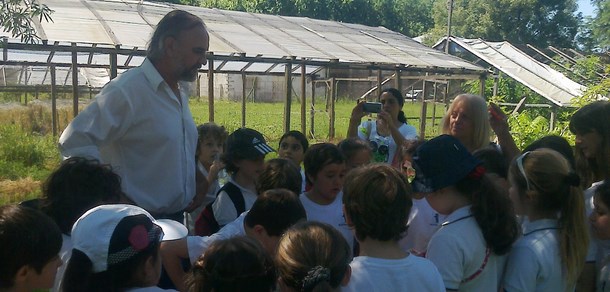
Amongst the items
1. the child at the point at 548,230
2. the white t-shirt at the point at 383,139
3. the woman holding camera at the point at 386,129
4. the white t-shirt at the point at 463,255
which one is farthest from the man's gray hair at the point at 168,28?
the white t-shirt at the point at 383,139

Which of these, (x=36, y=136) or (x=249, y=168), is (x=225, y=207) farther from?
(x=36, y=136)

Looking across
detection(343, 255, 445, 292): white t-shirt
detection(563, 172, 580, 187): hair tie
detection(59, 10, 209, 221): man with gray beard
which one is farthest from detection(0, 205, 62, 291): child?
detection(563, 172, 580, 187): hair tie

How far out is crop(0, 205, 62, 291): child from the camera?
207 cm

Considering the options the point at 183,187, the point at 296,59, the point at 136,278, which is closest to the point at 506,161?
the point at 183,187

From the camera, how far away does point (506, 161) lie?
370cm

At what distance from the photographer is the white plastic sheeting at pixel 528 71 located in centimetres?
1730

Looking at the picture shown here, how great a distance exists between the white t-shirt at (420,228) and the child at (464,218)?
0.59m

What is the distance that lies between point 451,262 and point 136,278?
4.01 feet

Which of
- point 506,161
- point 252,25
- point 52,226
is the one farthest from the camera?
point 252,25

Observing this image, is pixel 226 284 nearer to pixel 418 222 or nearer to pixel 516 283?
pixel 516 283

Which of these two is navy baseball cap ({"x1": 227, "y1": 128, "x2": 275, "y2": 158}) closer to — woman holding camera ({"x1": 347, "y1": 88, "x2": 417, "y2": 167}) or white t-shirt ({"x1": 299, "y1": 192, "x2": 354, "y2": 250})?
white t-shirt ({"x1": 299, "y1": 192, "x2": 354, "y2": 250})

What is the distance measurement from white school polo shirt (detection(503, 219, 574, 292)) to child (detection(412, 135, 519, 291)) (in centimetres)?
6

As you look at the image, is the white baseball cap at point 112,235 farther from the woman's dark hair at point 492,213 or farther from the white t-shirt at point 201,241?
the woman's dark hair at point 492,213

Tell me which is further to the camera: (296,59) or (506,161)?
(296,59)
